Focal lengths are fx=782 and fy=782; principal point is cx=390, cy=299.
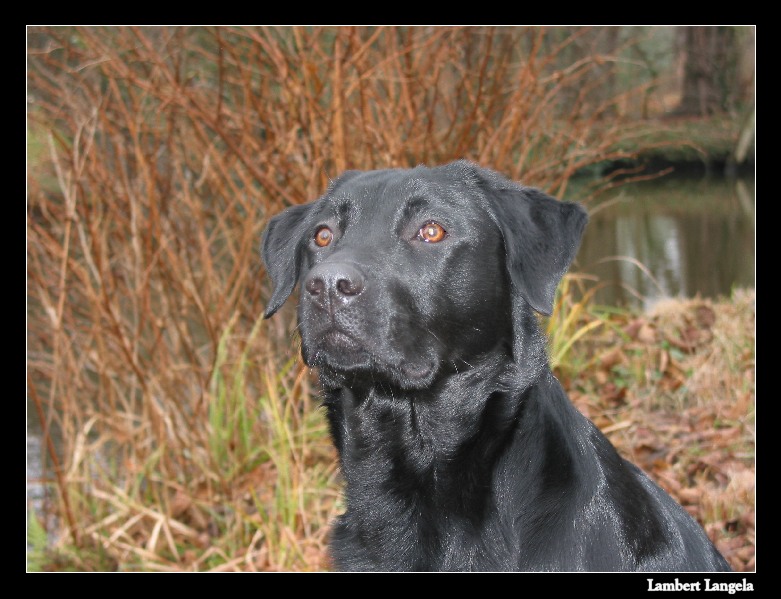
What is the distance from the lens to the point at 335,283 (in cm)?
236

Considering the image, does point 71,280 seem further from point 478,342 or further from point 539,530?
point 539,530

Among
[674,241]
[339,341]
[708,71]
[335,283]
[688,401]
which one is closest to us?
[335,283]

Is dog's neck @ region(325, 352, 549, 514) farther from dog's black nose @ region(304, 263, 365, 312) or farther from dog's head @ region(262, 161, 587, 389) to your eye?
dog's black nose @ region(304, 263, 365, 312)

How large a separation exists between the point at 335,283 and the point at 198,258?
295 centimetres

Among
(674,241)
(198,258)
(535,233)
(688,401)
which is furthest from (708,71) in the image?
(535,233)

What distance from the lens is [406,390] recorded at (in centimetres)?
266

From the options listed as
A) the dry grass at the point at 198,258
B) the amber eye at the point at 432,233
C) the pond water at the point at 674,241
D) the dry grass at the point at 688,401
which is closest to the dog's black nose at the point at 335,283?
the amber eye at the point at 432,233

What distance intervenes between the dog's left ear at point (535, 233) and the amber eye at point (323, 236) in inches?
23.1

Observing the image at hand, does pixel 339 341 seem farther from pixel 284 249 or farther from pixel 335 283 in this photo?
pixel 284 249

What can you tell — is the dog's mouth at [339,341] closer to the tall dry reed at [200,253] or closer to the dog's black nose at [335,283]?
the dog's black nose at [335,283]

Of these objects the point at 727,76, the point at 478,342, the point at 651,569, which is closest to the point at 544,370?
the point at 478,342

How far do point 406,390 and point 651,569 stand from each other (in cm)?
94

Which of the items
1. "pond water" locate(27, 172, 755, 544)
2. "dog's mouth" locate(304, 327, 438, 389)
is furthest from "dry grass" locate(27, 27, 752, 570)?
"dog's mouth" locate(304, 327, 438, 389)
